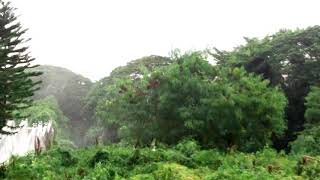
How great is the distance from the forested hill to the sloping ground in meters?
38.4

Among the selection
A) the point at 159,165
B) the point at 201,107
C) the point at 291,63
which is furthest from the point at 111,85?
the point at 159,165

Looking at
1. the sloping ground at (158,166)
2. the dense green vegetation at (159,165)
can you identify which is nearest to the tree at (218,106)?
the dense green vegetation at (159,165)

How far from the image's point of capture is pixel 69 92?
61.8 metres

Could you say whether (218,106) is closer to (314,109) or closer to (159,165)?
(314,109)

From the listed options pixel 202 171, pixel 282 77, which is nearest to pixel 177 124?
pixel 202 171

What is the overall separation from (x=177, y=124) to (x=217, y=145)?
7.36ft

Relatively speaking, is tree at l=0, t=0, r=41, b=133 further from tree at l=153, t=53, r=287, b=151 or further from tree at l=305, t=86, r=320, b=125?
tree at l=305, t=86, r=320, b=125

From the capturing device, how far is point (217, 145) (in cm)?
2488

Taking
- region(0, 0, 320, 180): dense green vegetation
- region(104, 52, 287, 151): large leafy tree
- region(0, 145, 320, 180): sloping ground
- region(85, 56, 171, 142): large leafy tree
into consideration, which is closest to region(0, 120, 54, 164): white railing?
region(0, 0, 320, 180): dense green vegetation

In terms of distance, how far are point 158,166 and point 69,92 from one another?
153ft

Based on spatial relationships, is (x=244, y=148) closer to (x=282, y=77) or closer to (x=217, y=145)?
(x=217, y=145)

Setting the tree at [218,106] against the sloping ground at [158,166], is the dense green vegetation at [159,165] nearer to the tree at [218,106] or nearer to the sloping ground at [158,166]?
the sloping ground at [158,166]

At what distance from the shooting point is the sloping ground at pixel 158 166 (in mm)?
15188

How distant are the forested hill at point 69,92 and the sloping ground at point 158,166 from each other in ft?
126
